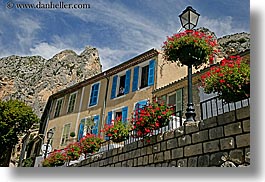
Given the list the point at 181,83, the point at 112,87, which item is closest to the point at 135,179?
the point at 181,83

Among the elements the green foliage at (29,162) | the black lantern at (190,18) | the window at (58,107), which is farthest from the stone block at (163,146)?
the window at (58,107)

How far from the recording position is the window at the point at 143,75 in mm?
9109

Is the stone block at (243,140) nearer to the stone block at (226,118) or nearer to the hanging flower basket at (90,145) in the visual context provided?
the stone block at (226,118)

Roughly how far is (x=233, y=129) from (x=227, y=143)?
0.55ft

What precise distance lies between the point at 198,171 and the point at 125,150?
1714 mm

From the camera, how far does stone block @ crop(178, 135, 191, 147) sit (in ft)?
12.7

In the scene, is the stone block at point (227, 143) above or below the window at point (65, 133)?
below

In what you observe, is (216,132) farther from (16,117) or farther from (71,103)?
(16,117)

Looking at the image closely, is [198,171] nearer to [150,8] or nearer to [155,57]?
[150,8]

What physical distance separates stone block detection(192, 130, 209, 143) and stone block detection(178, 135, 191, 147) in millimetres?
79

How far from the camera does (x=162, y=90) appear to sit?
8469 millimetres

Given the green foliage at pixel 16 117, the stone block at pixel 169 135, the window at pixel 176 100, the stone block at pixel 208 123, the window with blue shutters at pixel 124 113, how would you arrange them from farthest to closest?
the green foliage at pixel 16 117 → the window with blue shutters at pixel 124 113 → the window at pixel 176 100 → the stone block at pixel 169 135 → the stone block at pixel 208 123

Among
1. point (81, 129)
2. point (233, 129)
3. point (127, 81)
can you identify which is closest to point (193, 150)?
point (233, 129)

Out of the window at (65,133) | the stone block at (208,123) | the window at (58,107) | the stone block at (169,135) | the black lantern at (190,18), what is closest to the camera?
the stone block at (208,123)
